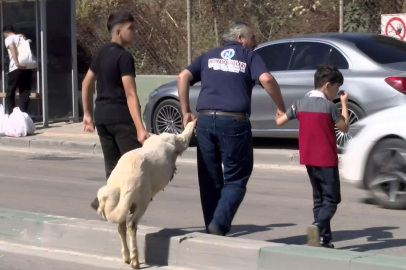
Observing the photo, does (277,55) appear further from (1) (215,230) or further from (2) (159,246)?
(2) (159,246)

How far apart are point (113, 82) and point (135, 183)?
3.43 ft

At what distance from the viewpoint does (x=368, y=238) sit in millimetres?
7328

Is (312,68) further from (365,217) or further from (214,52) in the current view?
(214,52)

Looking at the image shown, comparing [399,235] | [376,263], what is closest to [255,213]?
[399,235]

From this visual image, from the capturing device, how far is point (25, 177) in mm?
11305

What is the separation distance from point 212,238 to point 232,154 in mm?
660

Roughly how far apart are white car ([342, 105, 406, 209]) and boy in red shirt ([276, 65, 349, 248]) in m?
2.09

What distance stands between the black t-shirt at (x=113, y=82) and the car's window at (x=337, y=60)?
224 inches

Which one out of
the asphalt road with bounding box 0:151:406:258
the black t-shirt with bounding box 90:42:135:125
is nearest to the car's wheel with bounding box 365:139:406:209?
the asphalt road with bounding box 0:151:406:258

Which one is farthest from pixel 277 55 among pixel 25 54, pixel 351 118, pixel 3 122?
pixel 25 54

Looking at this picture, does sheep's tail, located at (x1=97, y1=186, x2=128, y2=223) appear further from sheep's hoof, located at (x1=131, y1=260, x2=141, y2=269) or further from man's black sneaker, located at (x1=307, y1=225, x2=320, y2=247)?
man's black sneaker, located at (x1=307, y1=225, x2=320, y2=247)

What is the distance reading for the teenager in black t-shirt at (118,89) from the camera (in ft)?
21.7

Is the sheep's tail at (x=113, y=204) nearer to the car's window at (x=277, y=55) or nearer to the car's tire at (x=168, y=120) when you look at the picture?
the car's window at (x=277, y=55)

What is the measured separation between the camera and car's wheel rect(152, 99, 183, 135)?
529 inches
